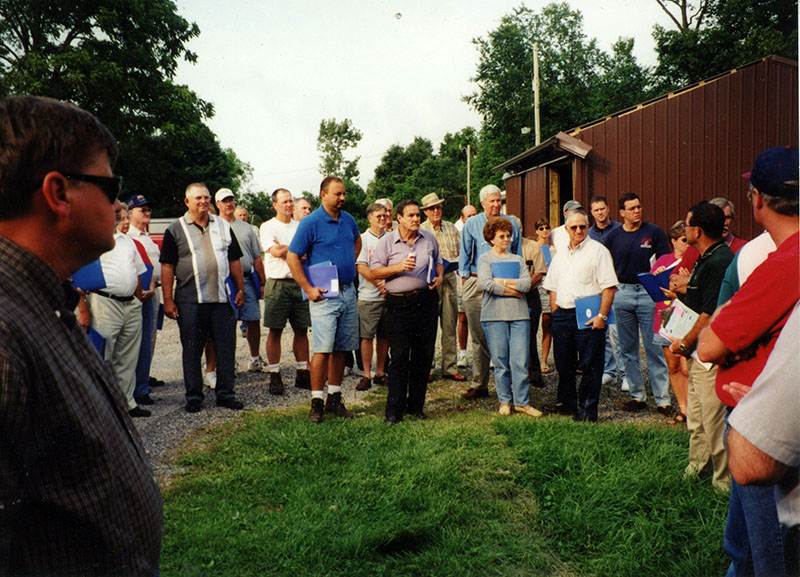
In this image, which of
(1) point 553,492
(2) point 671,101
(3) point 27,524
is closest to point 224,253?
(1) point 553,492

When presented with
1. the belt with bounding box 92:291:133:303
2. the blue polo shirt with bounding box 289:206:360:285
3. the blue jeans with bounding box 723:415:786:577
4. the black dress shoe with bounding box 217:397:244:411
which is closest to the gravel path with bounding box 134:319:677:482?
the black dress shoe with bounding box 217:397:244:411

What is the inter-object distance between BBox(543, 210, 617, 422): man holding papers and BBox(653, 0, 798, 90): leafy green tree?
7.30 feet

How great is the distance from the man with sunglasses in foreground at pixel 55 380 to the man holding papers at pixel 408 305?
4.41 m

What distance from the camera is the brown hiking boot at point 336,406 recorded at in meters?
5.77

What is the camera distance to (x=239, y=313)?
744 cm

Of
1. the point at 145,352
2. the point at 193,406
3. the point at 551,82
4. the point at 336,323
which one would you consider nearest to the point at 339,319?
the point at 336,323

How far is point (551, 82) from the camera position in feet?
54.2

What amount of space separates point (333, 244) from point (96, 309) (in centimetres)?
231

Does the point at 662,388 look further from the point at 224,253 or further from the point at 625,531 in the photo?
the point at 224,253

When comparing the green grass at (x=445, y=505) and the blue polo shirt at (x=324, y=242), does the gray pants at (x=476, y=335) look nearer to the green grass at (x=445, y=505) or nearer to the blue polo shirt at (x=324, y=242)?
the green grass at (x=445, y=505)

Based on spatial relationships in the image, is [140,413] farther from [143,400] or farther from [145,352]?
[145,352]

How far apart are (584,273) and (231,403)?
384 centimetres

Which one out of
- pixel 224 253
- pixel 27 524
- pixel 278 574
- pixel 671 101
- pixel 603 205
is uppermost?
pixel 671 101

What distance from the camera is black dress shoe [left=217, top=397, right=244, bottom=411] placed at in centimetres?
620
